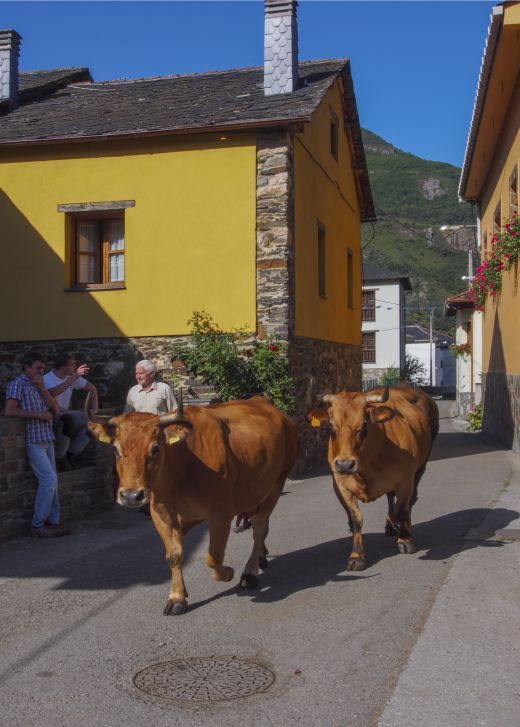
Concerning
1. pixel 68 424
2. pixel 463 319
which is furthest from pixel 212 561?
pixel 463 319

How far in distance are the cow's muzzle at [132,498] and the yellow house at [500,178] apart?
34.6ft

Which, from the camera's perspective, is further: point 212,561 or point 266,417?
point 266,417

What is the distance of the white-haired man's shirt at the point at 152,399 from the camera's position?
891 centimetres

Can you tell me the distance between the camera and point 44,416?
380 inches

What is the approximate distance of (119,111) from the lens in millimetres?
17531

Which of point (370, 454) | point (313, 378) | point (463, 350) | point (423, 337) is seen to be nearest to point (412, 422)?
point (370, 454)

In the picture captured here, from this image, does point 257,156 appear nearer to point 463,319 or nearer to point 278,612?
point 278,612

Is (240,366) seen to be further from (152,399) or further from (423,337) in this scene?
(423,337)

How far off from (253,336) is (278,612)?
9.50 meters

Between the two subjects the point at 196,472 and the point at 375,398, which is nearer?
the point at 196,472

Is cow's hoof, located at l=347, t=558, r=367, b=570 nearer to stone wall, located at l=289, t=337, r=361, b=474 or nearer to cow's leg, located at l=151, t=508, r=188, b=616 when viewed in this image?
cow's leg, located at l=151, t=508, r=188, b=616

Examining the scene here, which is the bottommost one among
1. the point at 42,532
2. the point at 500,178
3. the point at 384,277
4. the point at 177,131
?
the point at 42,532

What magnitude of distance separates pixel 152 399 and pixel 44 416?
1454 millimetres

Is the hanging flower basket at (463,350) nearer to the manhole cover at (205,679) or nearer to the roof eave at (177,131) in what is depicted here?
the roof eave at (177,131)
